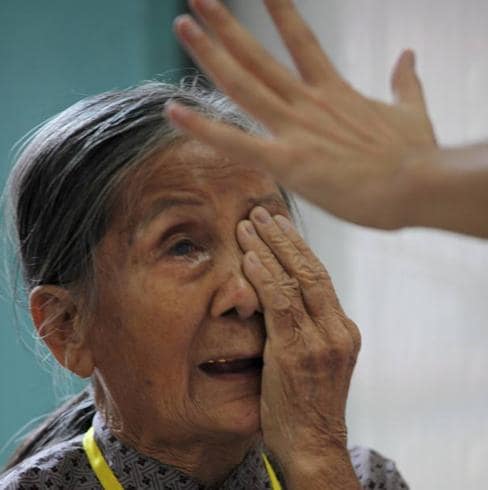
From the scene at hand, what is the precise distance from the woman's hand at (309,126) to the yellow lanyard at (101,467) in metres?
0.80

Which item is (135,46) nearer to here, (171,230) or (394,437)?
(394,437)

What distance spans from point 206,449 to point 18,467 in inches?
11.8

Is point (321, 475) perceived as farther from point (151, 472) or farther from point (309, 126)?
point (309, 126)

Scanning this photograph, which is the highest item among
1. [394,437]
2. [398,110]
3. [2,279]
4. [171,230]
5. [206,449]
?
[398,110]

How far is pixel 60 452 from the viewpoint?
1705mm

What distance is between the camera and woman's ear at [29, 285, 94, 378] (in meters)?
1.70

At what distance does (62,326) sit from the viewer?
172 cm

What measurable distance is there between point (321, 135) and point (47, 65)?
10.2 ft

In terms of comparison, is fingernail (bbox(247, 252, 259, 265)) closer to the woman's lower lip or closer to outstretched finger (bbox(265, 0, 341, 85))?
the woman's lower lip

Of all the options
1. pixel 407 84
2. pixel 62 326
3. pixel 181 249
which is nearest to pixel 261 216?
pixel 181 249

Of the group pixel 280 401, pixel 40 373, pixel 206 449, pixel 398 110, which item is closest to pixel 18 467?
pixel 206 449

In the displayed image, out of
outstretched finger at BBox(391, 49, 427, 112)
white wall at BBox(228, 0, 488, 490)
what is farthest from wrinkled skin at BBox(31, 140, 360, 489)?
white wall at BBox(228, 0, 488, 490)

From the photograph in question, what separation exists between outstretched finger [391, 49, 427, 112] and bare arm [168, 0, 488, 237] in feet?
0.09

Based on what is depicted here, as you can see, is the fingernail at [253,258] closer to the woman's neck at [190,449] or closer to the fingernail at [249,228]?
the fingernail at [249,228]
